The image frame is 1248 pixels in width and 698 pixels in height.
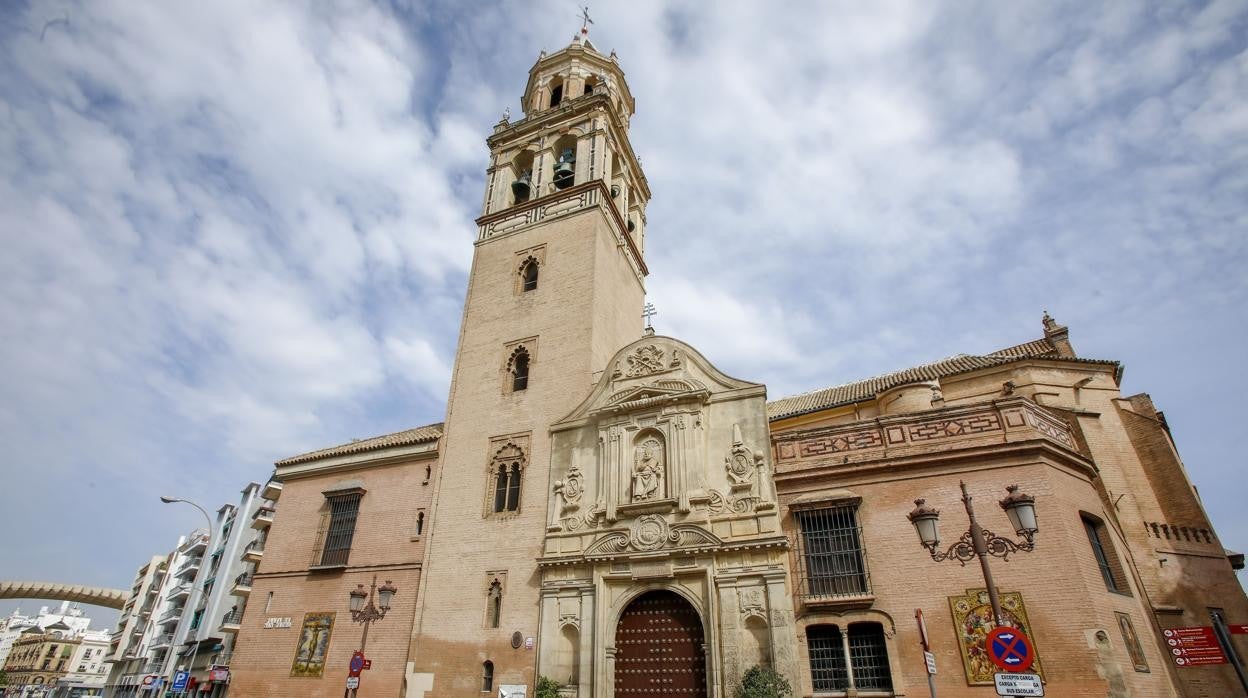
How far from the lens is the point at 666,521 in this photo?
53.6 feet

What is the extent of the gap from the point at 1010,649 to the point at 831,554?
22.6 feet

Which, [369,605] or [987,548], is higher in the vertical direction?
[987,548]

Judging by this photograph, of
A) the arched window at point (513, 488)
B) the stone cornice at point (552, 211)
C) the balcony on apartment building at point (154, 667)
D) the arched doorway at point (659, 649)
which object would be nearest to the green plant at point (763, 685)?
the arched doorway at point (659, 649)

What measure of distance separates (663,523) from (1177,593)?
11.6 m

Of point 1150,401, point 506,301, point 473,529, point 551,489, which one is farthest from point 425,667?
point 1150,401

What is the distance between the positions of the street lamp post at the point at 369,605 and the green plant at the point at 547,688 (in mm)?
5575

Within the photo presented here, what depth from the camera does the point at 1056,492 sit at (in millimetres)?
13773

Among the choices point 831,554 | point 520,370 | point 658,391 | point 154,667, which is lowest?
point 831,554

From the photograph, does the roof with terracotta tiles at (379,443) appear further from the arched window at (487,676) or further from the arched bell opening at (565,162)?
the arched bell opening at (565,162)

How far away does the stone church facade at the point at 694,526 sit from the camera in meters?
13.5

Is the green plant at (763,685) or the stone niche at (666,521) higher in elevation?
the stone niche at (666,521)

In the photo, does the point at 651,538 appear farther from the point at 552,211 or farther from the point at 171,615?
the point at 171,615

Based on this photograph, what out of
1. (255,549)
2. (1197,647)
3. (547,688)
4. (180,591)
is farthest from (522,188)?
(180,591)

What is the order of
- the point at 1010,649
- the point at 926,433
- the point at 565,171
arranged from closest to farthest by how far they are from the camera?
the point at 1010,649 < the point at 926,433 < the point at 565,171
